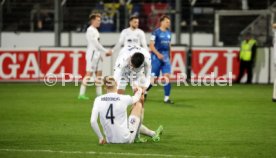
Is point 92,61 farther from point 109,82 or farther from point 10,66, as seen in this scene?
point 109,82

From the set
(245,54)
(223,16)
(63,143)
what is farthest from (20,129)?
(223,16)

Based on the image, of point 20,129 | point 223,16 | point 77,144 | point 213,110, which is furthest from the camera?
point 223,16

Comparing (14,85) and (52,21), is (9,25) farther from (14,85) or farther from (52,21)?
(14,85)

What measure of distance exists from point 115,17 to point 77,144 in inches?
685

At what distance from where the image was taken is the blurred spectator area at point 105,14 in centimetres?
2848

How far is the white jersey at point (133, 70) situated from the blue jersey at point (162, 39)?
590 centimetres

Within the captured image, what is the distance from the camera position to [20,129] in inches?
533

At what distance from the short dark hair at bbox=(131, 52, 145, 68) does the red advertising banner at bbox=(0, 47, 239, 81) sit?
1502 centimetres

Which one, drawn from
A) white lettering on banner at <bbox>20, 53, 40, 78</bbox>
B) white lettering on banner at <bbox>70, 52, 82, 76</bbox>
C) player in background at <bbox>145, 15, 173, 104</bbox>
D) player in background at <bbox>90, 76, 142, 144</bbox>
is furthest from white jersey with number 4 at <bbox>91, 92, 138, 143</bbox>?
white lettering on banner at <bbox>20, 53, 40, 78</bbox>

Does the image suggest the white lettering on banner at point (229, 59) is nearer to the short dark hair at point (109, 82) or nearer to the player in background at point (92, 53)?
the player in background at point (92, 53)

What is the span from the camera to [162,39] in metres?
19.2

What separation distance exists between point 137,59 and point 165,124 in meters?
3.04

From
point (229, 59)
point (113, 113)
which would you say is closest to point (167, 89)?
point (113, 113)

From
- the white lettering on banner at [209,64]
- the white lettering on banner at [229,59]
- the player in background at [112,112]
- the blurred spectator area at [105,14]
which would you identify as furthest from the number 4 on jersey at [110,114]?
the blurred spectator area at [105,14]
